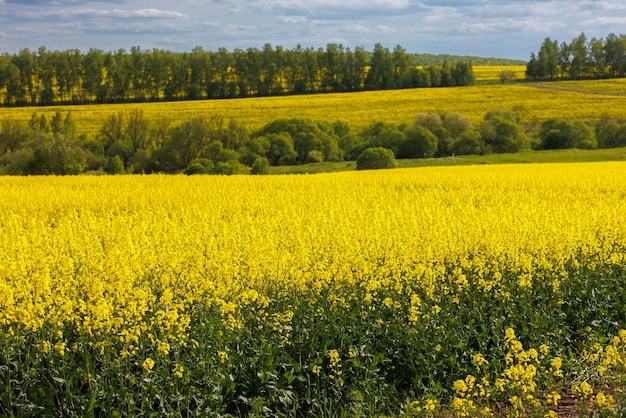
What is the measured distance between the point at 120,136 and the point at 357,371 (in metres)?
57.7

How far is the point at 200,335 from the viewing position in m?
7.07

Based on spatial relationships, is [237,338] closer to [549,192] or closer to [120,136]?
[549,192]

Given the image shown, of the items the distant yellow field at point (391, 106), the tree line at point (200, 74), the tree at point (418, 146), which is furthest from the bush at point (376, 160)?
the tree line at point (200, 74)

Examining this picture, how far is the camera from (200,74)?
106625 mm

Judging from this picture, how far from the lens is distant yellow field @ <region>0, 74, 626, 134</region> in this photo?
76.1 meters

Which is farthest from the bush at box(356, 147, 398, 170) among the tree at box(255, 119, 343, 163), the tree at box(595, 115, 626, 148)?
the tree at box(595, 115, 626, 148)

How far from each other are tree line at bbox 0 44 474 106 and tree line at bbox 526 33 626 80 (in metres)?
14.6

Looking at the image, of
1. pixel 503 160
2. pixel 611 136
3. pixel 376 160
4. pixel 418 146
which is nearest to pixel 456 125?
pixel 418 146

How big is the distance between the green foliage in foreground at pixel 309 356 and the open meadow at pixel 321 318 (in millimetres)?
29

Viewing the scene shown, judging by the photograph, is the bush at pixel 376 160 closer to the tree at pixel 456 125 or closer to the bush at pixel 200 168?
the bush at pixel 200 168

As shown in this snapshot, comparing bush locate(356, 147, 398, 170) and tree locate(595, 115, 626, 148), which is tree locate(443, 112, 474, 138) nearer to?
tree locate(595, 115, 626, 148)

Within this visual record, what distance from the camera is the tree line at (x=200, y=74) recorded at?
10169 cm

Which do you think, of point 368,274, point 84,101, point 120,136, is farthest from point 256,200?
point 84,101

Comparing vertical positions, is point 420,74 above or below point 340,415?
above
